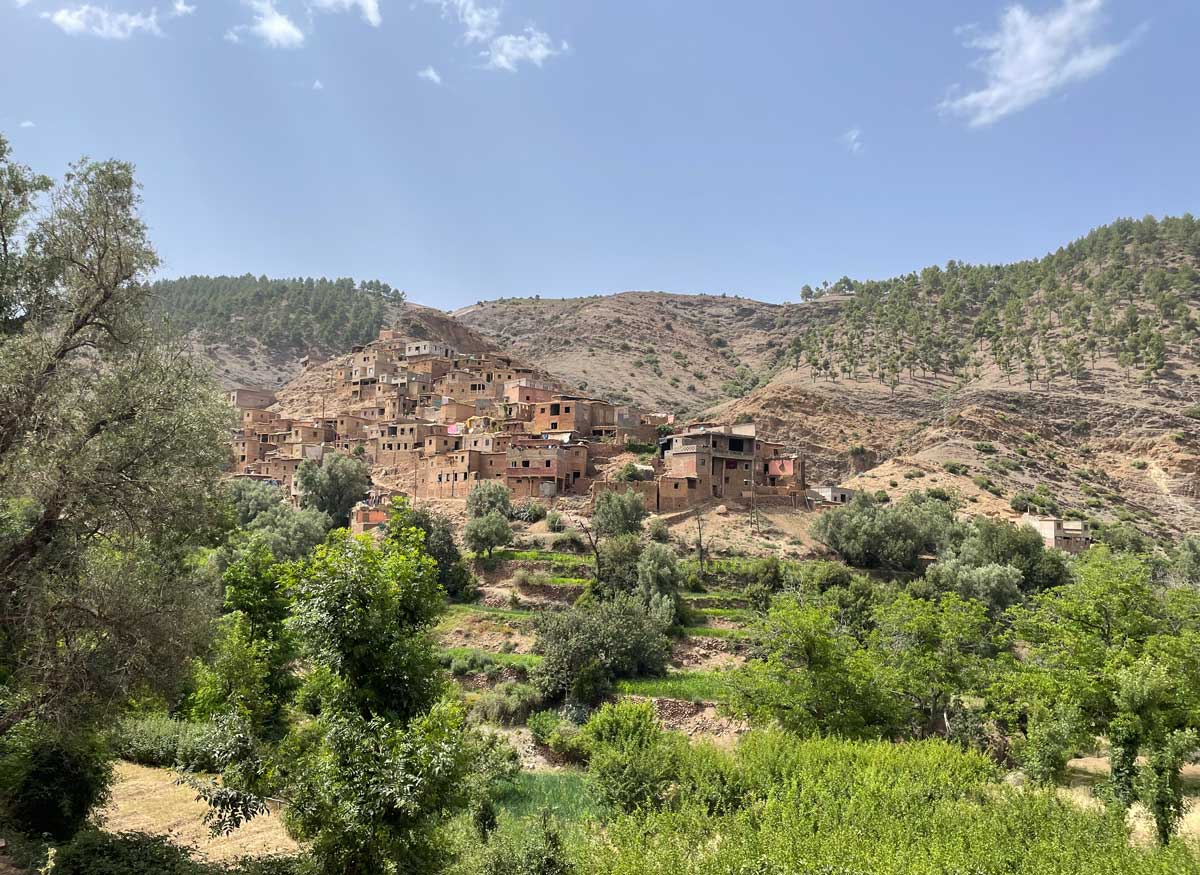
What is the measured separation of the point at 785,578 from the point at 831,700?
66.2 feet

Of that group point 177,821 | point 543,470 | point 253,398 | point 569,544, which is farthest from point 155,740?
point 253,398

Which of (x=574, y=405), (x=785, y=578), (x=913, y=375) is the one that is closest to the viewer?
(x=785, y=578)

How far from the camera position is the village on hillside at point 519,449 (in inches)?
2217

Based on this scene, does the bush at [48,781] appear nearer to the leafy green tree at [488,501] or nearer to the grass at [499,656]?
the grass at [499,656]

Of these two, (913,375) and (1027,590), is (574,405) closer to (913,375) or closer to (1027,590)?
(1027,590)

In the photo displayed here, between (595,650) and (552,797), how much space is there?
11648 millimetres

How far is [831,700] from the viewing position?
25.5m

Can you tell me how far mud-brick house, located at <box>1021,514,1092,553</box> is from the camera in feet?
186

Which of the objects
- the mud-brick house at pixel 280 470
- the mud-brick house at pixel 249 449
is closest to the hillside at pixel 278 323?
the mud-brick house at pixel 249 449

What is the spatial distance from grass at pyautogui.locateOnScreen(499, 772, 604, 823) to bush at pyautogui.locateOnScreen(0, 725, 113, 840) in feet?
36.5

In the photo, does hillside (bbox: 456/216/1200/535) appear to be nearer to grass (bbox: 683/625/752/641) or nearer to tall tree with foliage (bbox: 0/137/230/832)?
grass (bbox: 683/625/752/641)

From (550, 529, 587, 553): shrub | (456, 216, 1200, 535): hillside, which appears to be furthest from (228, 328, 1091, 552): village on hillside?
(456, 216, 1200, 535): hillside

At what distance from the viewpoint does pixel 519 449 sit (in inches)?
2301

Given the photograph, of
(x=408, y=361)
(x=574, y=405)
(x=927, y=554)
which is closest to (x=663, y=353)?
(x=408, y=361)
